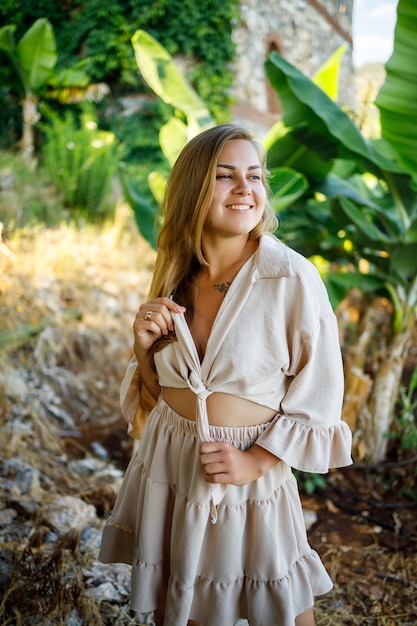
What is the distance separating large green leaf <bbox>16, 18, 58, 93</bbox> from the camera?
5304 mm

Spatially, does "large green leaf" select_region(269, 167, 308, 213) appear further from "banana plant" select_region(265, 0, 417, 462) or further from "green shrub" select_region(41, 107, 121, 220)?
"green shrub" select_region(41, 107, 121, 220)

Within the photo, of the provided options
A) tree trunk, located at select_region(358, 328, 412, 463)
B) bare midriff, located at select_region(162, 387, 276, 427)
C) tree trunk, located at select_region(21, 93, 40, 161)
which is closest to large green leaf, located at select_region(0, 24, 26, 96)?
tree trunk, located at select_region(21, 93, 40, 161)

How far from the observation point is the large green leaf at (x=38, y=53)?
5304mm

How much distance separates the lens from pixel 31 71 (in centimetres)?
572

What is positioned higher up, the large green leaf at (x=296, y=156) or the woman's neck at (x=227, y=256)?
the large green leaf at (x=296, y=156)

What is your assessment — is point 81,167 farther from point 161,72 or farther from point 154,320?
point 154,320

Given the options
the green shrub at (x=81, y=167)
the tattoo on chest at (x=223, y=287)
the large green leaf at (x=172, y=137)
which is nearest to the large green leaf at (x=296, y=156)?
the large green leaf at (x=172, y=137)

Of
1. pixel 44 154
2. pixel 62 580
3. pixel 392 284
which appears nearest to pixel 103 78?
pixel 44 154

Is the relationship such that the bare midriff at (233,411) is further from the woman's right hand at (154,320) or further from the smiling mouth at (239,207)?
the smiling mouth at (239,207)

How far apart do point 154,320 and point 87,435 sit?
221 centimetres

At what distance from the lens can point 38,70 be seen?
580cm

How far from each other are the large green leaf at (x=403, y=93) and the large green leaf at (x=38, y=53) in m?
4.43

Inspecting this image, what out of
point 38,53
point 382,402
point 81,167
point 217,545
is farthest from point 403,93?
point 38,53

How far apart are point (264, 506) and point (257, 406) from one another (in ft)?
0.81
